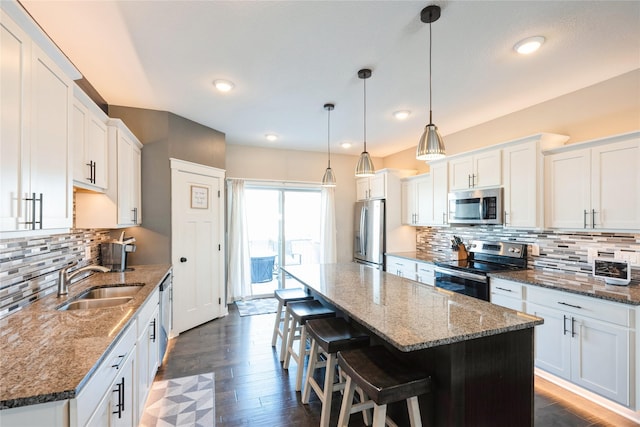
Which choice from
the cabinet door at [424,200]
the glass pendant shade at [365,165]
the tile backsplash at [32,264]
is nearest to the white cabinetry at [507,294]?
the cabinet door at [424,200]

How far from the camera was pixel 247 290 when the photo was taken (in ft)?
16.1

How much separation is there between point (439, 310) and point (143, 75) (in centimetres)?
300

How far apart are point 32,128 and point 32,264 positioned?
1.04 m

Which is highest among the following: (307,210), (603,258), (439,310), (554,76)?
(554,76)

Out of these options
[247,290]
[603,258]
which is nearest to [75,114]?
[247,290]

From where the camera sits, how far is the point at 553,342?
2469 millimetres

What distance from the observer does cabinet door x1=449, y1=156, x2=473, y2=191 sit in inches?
141

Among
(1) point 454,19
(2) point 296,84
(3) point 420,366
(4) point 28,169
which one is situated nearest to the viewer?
(4) point 28,169

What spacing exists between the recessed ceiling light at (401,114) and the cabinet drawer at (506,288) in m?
2.06

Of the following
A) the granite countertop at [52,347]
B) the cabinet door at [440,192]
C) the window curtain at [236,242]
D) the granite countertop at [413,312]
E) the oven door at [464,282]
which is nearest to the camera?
the granite countertop at [52,347]

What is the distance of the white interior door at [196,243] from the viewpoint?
3.53 meters

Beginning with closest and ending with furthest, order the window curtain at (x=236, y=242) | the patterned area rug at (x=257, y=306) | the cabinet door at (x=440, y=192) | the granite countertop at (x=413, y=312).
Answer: the granite countertop at (x=413, y=312) < the cabinet door at (x=440, y=192) < the patterned area rug at (x=257, y=306) < the window curtain at (x=236, y=242)

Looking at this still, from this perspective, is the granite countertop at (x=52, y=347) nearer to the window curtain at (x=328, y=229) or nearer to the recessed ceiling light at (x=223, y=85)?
the recessed ceiling light at (x=223, y=85)

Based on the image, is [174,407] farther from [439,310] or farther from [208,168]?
[208,168]
